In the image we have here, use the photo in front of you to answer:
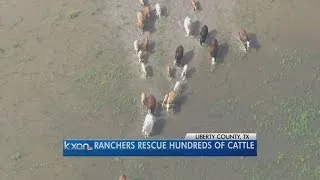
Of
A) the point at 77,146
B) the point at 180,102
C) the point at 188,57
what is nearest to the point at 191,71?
the point at 188,57

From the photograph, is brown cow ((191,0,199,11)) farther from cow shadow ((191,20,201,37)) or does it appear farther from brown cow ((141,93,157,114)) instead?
brown cow ((141,93,157,114))

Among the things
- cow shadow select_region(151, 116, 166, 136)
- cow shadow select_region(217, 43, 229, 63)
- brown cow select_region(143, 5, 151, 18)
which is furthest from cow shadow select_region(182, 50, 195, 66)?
cow shadow select_region(151, 116, 166, 136)

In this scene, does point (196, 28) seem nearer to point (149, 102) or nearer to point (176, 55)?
point (176, 55)

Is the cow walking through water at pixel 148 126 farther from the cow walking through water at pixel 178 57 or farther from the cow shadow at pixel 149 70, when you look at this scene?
the cow walking through water at pixel 178 57

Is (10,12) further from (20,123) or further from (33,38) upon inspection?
(20,123)

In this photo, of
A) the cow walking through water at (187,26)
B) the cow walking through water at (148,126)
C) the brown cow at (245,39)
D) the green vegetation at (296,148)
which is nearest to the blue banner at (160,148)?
the cow walking through water at (148,126)

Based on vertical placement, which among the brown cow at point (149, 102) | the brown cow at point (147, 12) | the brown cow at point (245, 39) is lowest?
the brown cow at point (149, 102)

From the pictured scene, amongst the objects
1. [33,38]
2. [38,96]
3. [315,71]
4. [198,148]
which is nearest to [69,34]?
[33,38]
